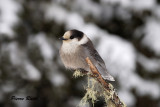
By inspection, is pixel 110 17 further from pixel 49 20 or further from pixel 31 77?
pixel 31 77

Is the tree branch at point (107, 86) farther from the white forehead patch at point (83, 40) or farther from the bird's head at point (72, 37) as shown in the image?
the white forehead patch at point (83, 40)

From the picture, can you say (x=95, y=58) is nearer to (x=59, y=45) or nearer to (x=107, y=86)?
(x=107, y=86)

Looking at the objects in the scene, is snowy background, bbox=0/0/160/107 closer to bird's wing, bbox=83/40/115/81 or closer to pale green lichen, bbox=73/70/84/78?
bird's wing, bbox=83/40/115/81

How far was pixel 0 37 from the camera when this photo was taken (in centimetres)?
573

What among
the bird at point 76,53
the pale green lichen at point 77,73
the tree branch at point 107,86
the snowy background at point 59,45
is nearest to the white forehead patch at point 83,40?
the bird at point 76,53

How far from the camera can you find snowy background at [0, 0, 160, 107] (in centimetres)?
590

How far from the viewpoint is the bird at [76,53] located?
243cm

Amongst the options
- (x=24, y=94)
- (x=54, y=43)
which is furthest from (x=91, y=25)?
(x=24, y=94)

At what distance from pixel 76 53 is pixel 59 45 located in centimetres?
350

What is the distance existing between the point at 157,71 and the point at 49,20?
7.21ft

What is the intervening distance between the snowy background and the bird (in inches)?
112

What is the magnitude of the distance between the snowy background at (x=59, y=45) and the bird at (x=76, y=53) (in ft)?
9.37

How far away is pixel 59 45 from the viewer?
6.03m

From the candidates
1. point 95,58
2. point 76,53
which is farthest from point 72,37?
point 95,58
